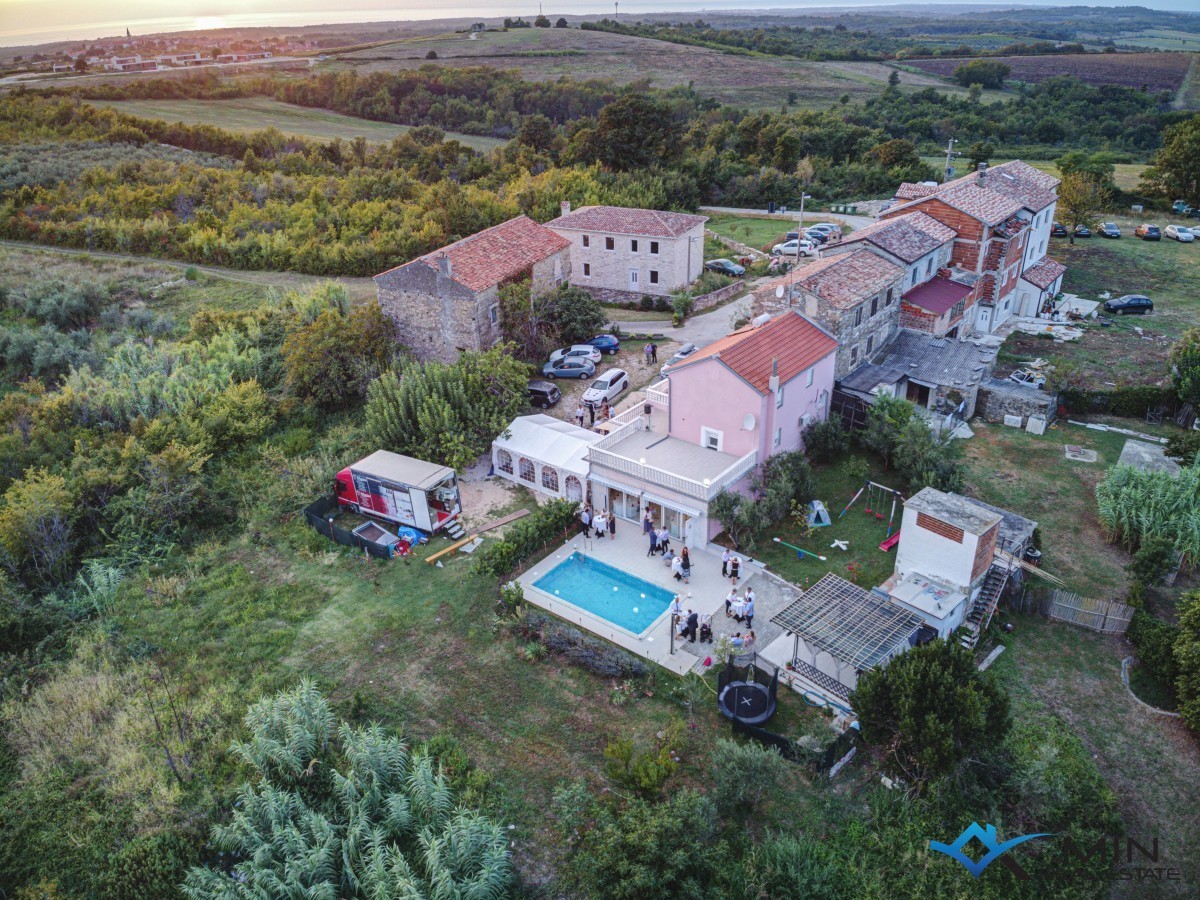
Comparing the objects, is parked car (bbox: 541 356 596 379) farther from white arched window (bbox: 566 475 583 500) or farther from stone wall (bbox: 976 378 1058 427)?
stone wall (bbox: 976 378 1058 427)

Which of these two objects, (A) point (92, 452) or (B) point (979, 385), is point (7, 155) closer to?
(A) point (92, 452)

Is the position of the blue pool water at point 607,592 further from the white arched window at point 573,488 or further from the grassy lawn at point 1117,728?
the grassy lawn at point 1117,728

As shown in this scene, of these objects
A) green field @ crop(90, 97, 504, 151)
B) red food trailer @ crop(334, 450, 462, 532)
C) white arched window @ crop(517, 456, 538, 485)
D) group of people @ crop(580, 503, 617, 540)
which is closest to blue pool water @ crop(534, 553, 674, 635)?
group of people @ crop(580, 503, 617, 540)

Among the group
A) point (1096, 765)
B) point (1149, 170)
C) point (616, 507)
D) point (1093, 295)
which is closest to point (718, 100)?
point (1149, 170)

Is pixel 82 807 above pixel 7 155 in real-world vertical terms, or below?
below

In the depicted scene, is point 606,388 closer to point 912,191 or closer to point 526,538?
point 526,538
